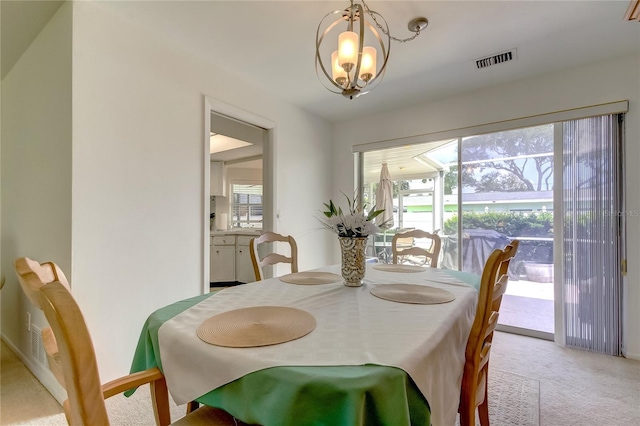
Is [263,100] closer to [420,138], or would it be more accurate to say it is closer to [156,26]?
[156,26]

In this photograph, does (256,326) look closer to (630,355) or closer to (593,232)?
(593,232)

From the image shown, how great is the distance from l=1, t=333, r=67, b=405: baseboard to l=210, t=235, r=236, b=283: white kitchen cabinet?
101 inches

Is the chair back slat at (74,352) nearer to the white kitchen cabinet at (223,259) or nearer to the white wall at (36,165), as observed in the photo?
the white wall at (36,165)

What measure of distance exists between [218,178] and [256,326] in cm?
537

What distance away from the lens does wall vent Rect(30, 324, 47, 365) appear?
6.51 ft

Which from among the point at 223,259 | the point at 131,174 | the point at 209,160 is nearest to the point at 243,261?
the point at 223,259

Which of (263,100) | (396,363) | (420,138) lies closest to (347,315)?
(396,363)

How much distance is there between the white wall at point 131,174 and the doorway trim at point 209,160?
4 centimetres

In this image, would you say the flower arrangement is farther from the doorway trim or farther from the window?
the window

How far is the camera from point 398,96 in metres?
3.20

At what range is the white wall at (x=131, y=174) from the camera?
5.79 feet

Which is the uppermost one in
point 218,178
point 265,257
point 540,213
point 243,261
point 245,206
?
point 218,178

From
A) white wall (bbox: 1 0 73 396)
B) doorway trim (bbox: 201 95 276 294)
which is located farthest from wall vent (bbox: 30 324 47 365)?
doorway trim (bbox: 201 95 276 294)

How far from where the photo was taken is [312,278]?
1677 millimetres
